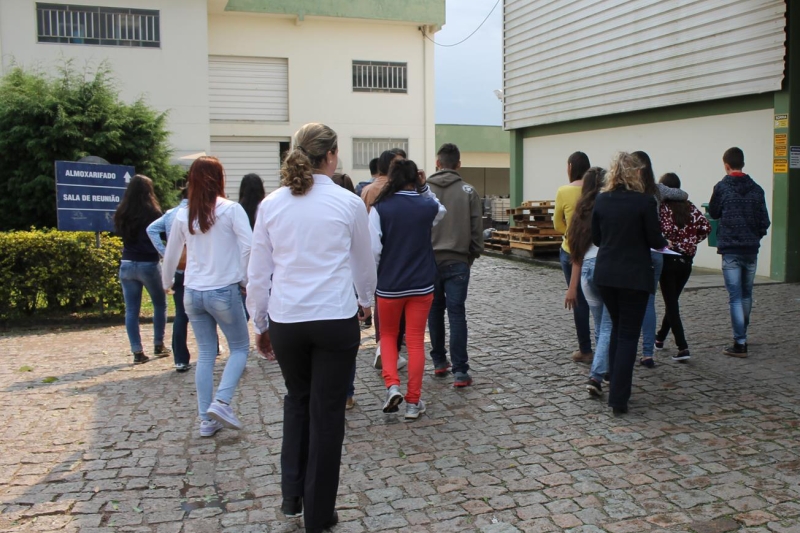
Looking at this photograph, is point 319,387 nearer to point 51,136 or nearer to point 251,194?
point 251,194

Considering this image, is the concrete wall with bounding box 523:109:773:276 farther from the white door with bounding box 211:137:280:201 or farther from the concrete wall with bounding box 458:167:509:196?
the concrete wall with bounding box 458:167:509:196

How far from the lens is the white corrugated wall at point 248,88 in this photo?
25469 millimetres

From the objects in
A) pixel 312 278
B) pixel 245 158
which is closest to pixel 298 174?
pixel 312 278

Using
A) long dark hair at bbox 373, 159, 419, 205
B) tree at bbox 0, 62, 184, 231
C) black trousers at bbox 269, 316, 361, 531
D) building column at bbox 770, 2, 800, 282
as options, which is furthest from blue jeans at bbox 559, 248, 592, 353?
tree at bbox 0, 62, 184, 231

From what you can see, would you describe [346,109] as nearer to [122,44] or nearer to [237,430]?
[122,44]

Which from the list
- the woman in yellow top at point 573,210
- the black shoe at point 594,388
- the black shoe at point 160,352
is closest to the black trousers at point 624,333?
the black shoe at point 594,388

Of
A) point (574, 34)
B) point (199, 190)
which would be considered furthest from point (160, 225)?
point (574, 34)

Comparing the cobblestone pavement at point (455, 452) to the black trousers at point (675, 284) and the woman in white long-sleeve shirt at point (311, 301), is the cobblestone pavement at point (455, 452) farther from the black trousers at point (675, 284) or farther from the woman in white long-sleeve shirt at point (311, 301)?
the woman in white long-sleeve shirt at point (311, 301)

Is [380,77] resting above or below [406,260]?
above

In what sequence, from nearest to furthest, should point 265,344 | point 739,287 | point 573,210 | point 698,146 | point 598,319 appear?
point 265,344
point 598,319
point 573,210
point 739,287
point 698,146

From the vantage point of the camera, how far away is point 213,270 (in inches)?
209

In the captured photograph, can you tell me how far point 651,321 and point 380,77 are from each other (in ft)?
71.2

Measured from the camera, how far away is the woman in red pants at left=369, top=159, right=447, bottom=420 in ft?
17.8

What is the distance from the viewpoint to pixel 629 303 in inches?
217
